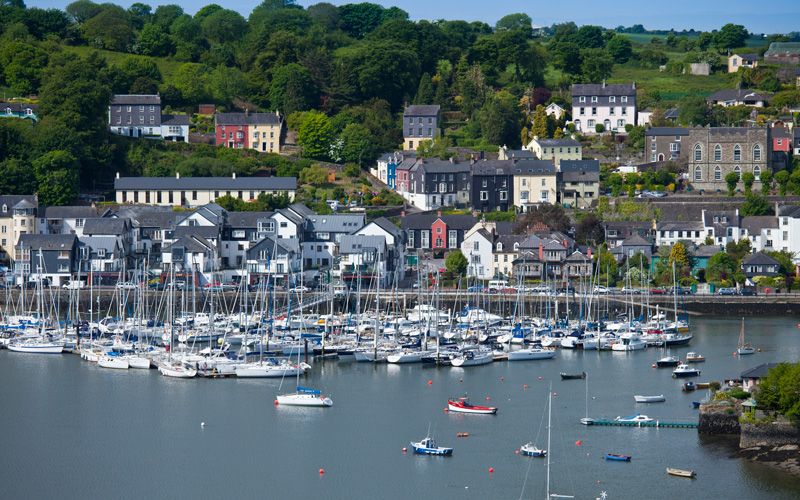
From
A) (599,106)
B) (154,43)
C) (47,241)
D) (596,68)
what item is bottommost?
(47,241)

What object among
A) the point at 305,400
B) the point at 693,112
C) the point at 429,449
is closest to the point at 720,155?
the point at 693,112

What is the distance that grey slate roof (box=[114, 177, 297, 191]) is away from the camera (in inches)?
2395

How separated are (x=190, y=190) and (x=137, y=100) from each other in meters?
7.51

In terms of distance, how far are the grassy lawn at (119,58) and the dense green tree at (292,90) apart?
533 centimetres

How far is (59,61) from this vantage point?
64938 mm

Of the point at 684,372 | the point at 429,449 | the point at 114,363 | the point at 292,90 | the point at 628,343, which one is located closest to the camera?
the point at 429,449

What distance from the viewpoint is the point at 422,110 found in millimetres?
67875

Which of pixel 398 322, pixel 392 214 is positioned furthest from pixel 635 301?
pixel 392 214

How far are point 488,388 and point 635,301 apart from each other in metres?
12.4

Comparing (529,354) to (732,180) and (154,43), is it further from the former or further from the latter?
(154,43)

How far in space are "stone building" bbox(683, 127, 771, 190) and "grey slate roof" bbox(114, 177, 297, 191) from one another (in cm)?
1485

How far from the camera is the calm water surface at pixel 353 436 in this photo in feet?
102

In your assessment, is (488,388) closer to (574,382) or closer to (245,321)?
(574,382)

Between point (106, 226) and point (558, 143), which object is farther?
point (558, 143)
